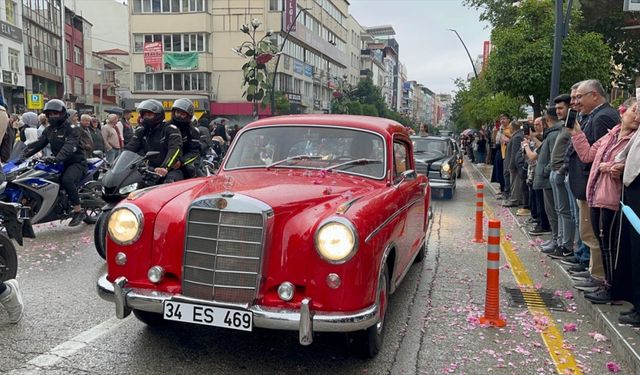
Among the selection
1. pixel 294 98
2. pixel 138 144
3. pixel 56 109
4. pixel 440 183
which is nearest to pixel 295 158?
pixel 138 144

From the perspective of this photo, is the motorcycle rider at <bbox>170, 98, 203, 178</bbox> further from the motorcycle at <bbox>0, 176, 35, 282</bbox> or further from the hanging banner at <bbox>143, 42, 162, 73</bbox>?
the hanging banner at <bbox>143, 42, 162, 73</bbox>

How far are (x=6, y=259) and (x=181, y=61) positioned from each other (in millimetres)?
45492

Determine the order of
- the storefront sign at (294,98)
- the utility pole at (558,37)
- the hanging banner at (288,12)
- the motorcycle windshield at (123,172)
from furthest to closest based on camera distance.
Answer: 1. the storefront sign at (294,98)
2. the hanging banner at (288,12)
3. the utility pole at (558,37)
4. the motorcycle windshield at (123,172)

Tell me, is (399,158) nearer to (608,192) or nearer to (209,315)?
(608,192)

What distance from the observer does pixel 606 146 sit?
528 cm

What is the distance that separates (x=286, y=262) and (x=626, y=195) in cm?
293

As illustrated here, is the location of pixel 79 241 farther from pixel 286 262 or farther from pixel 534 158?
pixel 534 158

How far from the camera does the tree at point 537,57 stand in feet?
49.1

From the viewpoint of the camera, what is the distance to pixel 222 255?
12.7 feet

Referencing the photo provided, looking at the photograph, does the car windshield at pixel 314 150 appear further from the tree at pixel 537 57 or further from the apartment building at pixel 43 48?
the apartment building at pixel 43 48

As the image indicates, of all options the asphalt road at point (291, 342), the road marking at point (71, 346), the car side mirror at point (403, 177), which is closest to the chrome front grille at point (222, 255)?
the asphalt road at point (291, 342)

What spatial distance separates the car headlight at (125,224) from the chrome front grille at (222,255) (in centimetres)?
42

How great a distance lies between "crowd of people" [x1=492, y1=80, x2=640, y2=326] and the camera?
4859 mm

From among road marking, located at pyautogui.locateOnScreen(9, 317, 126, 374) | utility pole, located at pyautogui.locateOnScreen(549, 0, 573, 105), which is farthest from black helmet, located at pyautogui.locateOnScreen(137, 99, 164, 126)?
utility pole, located at pyautogui.locateOnScreen(549, 0, 573, 105)
